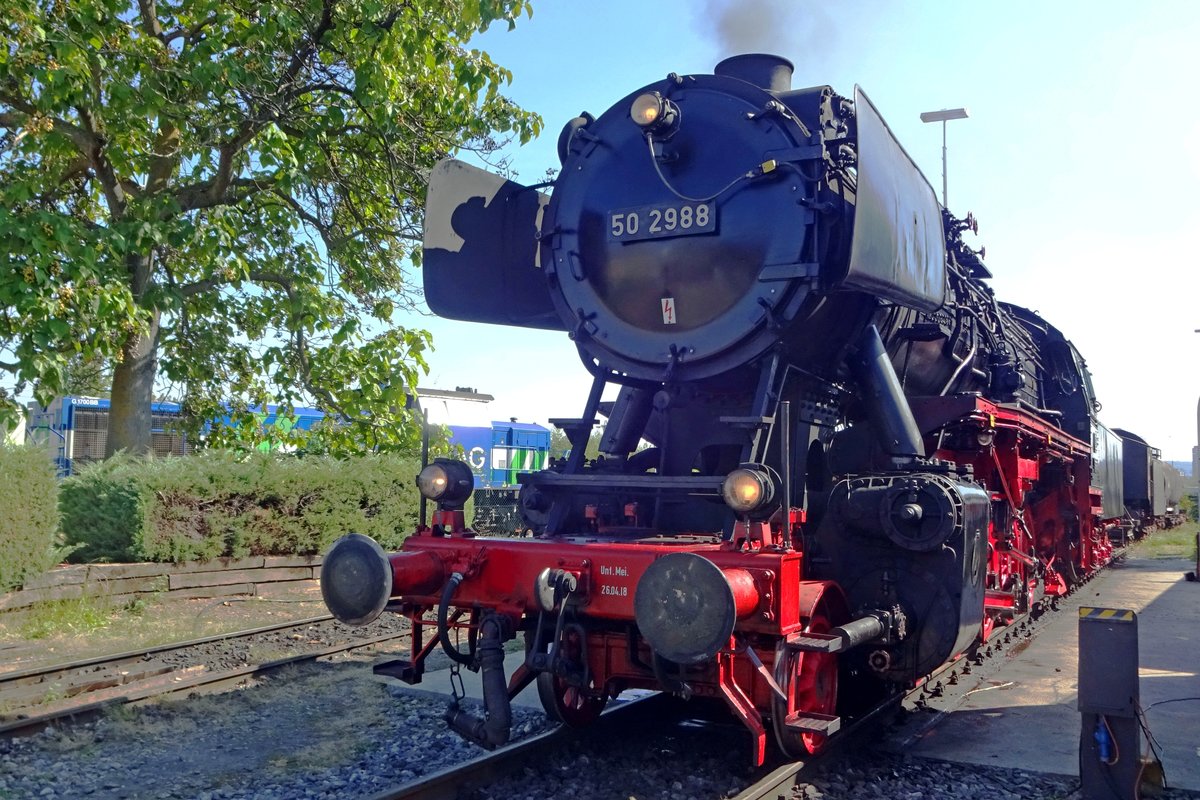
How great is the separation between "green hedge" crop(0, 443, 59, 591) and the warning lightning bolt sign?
21.2ft

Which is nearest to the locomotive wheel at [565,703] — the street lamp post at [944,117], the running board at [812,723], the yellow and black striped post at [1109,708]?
the running board at [812,723]

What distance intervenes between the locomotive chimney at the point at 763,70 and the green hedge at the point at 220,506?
286 inches

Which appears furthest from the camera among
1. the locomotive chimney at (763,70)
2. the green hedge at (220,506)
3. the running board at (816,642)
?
the green hedge at (220,506)

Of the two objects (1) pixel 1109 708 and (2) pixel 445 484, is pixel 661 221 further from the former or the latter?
(1) pixel 1109 708

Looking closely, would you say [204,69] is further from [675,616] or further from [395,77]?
[675,616]

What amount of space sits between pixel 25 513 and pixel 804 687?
24.0 feet

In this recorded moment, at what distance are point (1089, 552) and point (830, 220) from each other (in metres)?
8.15

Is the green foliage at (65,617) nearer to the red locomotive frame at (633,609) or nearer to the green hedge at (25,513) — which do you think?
the green hedge at (25,513)

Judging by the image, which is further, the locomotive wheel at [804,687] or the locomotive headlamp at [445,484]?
the locomotive headlamp at [445,484]

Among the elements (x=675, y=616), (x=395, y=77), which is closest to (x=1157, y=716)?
(x=675, y=616)

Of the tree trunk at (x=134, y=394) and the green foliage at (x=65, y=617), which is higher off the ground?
the tree trunk at (x=134, y=394)

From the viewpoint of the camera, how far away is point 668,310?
484cm

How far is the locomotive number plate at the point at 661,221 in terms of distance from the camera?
473 cm

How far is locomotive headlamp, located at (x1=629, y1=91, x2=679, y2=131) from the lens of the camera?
4781mm
